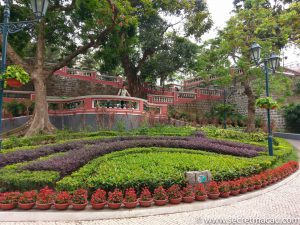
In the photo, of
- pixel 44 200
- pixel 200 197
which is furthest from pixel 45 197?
pixel 200 197

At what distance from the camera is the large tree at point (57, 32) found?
11.0 metres

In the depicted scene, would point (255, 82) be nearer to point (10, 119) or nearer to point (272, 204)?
point (272, 204)

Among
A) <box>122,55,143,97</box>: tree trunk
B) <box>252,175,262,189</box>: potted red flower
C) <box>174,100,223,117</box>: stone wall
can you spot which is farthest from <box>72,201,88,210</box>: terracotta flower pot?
<box>174,100,223,117</box>: stone wall

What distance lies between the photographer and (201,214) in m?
4.25

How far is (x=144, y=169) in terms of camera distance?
222 inches

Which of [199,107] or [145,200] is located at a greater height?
[199,107]

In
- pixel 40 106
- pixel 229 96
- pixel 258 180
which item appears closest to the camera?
pixel 258 180

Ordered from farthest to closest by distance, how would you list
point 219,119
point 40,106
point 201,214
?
point 219,119, point 40,106, point 201,214

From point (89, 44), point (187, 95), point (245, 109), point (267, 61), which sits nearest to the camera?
point (267, 61)

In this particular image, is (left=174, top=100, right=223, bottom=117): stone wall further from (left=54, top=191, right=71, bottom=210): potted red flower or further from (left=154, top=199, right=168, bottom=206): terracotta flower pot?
(left=54, top=191, right=71, bottom=210): potted red flower

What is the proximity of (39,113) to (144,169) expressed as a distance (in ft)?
25.8

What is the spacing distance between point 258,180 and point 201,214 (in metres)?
2.34

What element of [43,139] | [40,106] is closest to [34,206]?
[43,139]

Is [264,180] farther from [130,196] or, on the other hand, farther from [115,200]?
[115,200]
